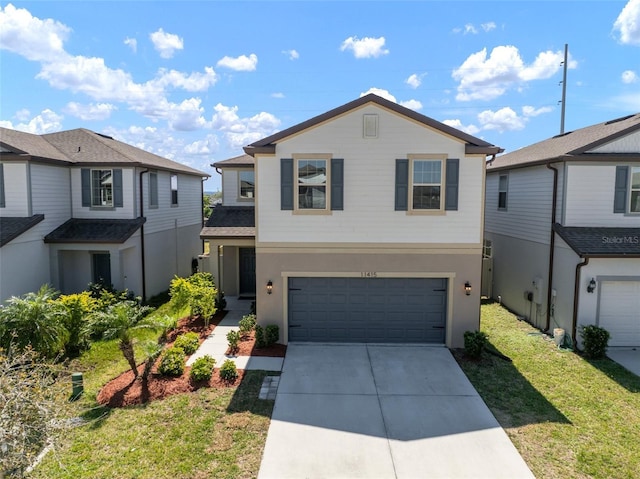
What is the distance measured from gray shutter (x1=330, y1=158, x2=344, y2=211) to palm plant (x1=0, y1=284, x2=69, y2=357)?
7.64m

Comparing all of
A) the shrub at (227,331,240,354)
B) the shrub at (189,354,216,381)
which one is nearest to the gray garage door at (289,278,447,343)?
the shrub at (227,331,240,354)

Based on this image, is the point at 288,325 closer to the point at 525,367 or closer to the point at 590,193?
the point at 525,367

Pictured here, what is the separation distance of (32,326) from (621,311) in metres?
15.6

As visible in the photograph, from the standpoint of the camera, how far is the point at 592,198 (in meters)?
12.1

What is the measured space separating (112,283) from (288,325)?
729 cm

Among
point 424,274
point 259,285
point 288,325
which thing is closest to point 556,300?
point 424,274

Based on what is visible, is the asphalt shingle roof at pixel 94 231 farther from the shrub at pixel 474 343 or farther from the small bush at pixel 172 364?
the shrub at pixel 474 343

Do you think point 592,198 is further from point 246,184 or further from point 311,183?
point 246,184

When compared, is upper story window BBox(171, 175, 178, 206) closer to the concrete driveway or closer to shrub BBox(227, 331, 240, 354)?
shrub BBox(227, 331, 240, 354)

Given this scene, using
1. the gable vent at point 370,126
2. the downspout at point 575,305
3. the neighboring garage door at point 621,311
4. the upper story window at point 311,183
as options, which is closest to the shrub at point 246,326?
the upper story window at point 311,183

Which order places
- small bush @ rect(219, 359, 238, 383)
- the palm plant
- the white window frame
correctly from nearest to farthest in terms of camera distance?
small bush @ rect(219, 359, 238, 383), the palm plant, the white window frame

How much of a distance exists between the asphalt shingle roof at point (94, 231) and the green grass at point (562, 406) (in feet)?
38.9

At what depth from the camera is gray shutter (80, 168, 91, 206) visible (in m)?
15.2

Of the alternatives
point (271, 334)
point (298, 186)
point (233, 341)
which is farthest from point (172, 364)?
point (298, 186)
